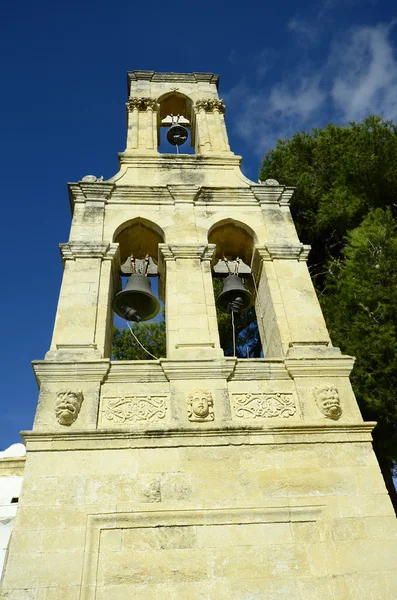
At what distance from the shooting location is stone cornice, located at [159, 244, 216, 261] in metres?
6.54

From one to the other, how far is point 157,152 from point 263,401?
5.20 m

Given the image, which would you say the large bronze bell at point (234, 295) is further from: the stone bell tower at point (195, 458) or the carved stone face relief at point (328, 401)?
the carved stone face relief at point (328, 401)

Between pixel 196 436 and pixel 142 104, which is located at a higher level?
pixel 142 104

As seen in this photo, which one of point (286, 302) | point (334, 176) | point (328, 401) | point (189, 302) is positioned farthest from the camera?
point (334, 176)

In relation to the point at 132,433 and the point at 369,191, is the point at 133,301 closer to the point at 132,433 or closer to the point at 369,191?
the point at 132,433

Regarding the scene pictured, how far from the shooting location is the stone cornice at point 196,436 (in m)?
4.57

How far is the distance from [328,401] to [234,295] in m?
2.25

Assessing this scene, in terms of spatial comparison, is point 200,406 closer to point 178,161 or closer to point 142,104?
point 178,161

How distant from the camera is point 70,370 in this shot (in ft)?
16.7

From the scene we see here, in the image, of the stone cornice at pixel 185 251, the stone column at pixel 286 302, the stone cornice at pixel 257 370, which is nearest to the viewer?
the stone cornice at pixel 257 370

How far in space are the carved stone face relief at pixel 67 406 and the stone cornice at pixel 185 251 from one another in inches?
92.9

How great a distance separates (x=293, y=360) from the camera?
5383mm

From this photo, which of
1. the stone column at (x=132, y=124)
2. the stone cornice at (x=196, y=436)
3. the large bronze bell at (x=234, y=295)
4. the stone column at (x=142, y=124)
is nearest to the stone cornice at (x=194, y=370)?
the stone cornice at (x=196, y=436)

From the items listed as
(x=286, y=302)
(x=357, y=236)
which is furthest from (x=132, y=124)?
→ (x=286, y=302)
